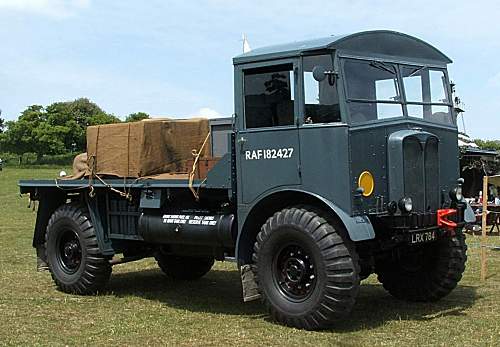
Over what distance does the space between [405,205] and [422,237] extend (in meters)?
0.48

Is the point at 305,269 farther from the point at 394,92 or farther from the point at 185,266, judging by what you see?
the point at 185,266

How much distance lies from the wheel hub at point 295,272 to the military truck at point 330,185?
0.01 m

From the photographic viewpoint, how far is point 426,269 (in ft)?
29.4

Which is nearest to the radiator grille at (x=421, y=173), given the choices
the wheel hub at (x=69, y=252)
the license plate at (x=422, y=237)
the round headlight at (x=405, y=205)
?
the round headlight at (x=405, y=205)

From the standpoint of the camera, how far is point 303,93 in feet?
25.1

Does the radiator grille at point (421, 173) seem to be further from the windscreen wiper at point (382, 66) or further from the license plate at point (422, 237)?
→ the windscreen wiper at point (382, 66)

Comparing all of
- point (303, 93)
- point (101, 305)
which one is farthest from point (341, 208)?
point (101, 305)

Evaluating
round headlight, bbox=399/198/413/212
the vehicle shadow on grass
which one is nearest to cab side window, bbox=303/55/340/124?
round headlight, bbox=399/198/413/212

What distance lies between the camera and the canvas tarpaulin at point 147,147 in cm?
950

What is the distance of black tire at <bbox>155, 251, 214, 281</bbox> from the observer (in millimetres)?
11266

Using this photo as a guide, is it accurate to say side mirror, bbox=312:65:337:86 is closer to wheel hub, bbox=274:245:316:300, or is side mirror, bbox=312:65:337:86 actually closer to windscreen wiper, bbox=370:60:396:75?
windscreen wiper, bbox=370:60:396:75

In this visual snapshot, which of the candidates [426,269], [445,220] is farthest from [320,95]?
[426,269]

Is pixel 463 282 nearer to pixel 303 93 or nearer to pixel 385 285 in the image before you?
pixel 385 285

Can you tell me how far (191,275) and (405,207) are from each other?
15.4ft
